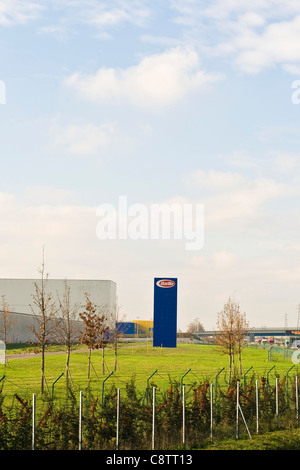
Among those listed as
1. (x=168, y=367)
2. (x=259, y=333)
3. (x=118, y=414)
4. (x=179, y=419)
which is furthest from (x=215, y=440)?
(x=259, y=333)

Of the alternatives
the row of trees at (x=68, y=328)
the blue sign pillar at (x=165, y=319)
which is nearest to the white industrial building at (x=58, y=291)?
the row of trees at (x=68, y=328)

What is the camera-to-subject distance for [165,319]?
69562 mm

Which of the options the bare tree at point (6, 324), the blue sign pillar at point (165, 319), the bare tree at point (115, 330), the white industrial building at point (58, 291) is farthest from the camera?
the white industrial building at point (58, 291)

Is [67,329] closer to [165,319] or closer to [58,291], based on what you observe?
[165,319]

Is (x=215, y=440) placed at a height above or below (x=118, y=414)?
below

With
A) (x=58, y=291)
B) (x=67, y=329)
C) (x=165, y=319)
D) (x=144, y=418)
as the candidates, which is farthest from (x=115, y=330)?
(x=58, y=291)

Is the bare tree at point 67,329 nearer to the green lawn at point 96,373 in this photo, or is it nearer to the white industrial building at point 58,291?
the green lawn at point 96,373

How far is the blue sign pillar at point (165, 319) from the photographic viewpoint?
6944 cm

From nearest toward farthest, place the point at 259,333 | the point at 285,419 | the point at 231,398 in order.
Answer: the point at 231,398 < the point at 285,419 < the point at 259,333

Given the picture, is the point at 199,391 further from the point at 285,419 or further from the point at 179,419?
the point at 285,419

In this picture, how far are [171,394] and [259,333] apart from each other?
159111mm

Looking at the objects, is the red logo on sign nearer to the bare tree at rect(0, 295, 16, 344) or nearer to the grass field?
the grass field

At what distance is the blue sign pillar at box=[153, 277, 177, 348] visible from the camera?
69.4m
